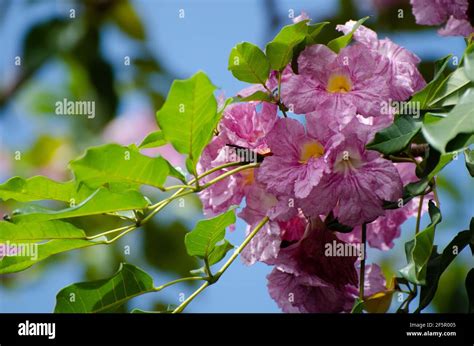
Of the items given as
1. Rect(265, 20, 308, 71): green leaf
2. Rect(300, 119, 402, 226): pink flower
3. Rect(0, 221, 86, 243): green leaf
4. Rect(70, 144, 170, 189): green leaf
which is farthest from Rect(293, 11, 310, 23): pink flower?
Rect(0, 221, 86, 243): green leaf

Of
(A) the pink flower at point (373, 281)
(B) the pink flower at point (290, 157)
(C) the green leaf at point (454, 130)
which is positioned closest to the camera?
(C) the green leaf at point (454, 130)

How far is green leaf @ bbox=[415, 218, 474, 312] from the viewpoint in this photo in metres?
0.94

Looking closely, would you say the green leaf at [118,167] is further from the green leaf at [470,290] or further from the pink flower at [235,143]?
the green leaf at [470,290]

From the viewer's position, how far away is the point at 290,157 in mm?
965

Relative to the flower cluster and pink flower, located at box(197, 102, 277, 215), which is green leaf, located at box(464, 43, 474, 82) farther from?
pink flower, located at box(197, 102, 277, 215)

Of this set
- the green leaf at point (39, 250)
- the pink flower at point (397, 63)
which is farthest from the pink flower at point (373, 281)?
the green leaf at point (39, 250)

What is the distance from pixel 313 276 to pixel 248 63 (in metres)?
0.27

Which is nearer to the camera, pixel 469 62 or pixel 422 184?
pixel 469 62

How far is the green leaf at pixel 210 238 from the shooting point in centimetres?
94

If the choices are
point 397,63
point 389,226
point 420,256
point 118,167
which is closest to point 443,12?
point 397,63

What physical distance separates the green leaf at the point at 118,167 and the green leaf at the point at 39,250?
9cm

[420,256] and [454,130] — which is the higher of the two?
[454,130]

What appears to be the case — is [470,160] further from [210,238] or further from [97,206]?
[97,206]

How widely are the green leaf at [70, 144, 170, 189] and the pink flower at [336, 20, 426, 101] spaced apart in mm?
278
